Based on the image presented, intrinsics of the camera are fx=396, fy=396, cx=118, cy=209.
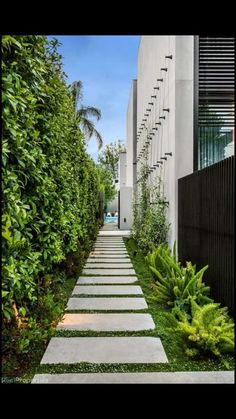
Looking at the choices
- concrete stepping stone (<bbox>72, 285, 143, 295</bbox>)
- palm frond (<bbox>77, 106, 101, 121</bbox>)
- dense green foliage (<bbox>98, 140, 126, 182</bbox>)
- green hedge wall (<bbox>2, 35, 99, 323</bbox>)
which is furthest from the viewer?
dense green foliage (<bbox>98, 140, 126, 182</bbox>)

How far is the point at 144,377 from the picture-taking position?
2629 millimetres

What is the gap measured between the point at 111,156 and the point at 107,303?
3240 centimetres

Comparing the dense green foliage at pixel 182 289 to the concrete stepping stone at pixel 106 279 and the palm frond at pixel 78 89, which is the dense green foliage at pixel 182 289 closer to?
the concrete stepping stone at pixel 106 279

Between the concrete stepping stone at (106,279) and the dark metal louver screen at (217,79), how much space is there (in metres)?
2.76

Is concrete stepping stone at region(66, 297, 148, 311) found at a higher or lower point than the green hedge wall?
lower

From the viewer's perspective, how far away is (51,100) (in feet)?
11.6

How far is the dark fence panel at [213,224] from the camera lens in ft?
12.3

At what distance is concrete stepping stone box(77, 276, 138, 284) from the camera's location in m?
5.91

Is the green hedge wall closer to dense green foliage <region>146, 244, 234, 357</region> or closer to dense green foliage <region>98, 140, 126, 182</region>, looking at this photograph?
dense green foliage <region>146, 244, 234, 357</region>

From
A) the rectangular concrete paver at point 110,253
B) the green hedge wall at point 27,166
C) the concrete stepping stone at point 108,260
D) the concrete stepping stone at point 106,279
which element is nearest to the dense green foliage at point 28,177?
the green hedge wall at point 27,166

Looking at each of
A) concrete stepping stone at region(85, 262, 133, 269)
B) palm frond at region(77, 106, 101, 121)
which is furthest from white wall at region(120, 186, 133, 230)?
concrete stepping stone at region(85, 262, 133, 269)

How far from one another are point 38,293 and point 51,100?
173 cm
